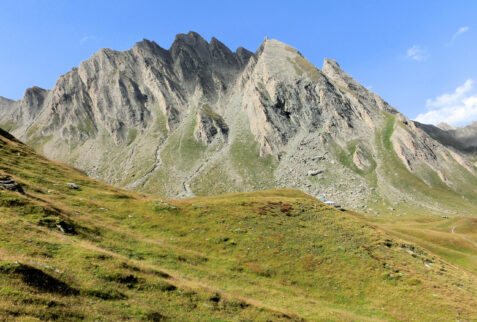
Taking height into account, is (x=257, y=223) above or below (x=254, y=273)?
above

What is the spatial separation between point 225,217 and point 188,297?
29035 millimetres

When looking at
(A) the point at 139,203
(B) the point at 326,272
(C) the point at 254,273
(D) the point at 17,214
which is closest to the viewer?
(D) the point at 17,214

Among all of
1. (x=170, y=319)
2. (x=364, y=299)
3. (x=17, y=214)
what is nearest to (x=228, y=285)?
(x=170, y=319)

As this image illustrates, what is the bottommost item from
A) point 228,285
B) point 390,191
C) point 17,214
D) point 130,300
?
point 228,285

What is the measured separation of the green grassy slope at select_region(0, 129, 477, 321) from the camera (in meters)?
18.3

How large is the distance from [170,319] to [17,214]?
2361 centimetres

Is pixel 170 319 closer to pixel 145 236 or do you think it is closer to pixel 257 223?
pixel 145 236

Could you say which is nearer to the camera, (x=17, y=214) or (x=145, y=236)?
(x=17, y=214)

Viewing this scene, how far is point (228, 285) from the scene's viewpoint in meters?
30.5

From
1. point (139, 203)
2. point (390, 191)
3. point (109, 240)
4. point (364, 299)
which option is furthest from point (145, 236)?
point (390, 191)

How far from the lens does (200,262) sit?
35281mm

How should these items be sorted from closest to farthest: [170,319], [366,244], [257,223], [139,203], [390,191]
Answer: [170,319] → [366,244] → [257,223] → [139,203] → [390,191]

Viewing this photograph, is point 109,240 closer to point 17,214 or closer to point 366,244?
point 17,214

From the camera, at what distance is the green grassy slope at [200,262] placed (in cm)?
1834
